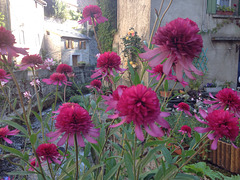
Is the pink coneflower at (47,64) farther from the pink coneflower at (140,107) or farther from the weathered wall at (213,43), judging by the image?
the weathered wall at (213,43)

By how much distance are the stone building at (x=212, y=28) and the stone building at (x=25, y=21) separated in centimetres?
573

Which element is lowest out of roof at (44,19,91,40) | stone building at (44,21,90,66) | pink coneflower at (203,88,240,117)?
pink coneflower at (203,88,240,117)

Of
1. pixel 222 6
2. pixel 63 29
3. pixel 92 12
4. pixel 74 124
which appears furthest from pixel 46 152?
pixel 63 29

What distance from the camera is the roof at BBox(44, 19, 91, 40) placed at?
15.5 m

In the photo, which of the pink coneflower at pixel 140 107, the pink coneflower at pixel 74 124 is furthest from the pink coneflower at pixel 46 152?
the pink coneflower at pixel 140 107

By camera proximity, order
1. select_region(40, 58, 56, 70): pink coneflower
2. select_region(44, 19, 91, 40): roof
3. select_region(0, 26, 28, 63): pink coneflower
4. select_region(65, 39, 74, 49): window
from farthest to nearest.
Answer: select_region(65, 39, 74, 49): window < select_region(44, 19, 91, 40): roof < select_region(40, 58, 56, 70): pink coneflower < select_region(0, 26, 28, 63): pink coneflower

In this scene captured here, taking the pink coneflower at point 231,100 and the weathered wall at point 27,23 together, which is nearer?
the pink coneflower at point 231,100

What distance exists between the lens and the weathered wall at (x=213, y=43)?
497 centimetres

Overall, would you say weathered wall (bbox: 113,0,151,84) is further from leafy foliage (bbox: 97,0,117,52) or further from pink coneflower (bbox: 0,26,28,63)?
pink coneflower (bbox: 0,26,28,63)

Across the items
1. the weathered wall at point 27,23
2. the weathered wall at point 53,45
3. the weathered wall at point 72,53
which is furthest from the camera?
the weathered wall at point 72,53

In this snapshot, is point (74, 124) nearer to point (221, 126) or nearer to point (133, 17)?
point (221, 126)

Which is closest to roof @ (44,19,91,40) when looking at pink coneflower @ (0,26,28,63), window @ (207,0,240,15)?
window @ (207,0,240,15)

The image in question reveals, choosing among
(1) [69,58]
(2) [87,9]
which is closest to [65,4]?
(1) [69,58]

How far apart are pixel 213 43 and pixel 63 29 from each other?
1465cm
